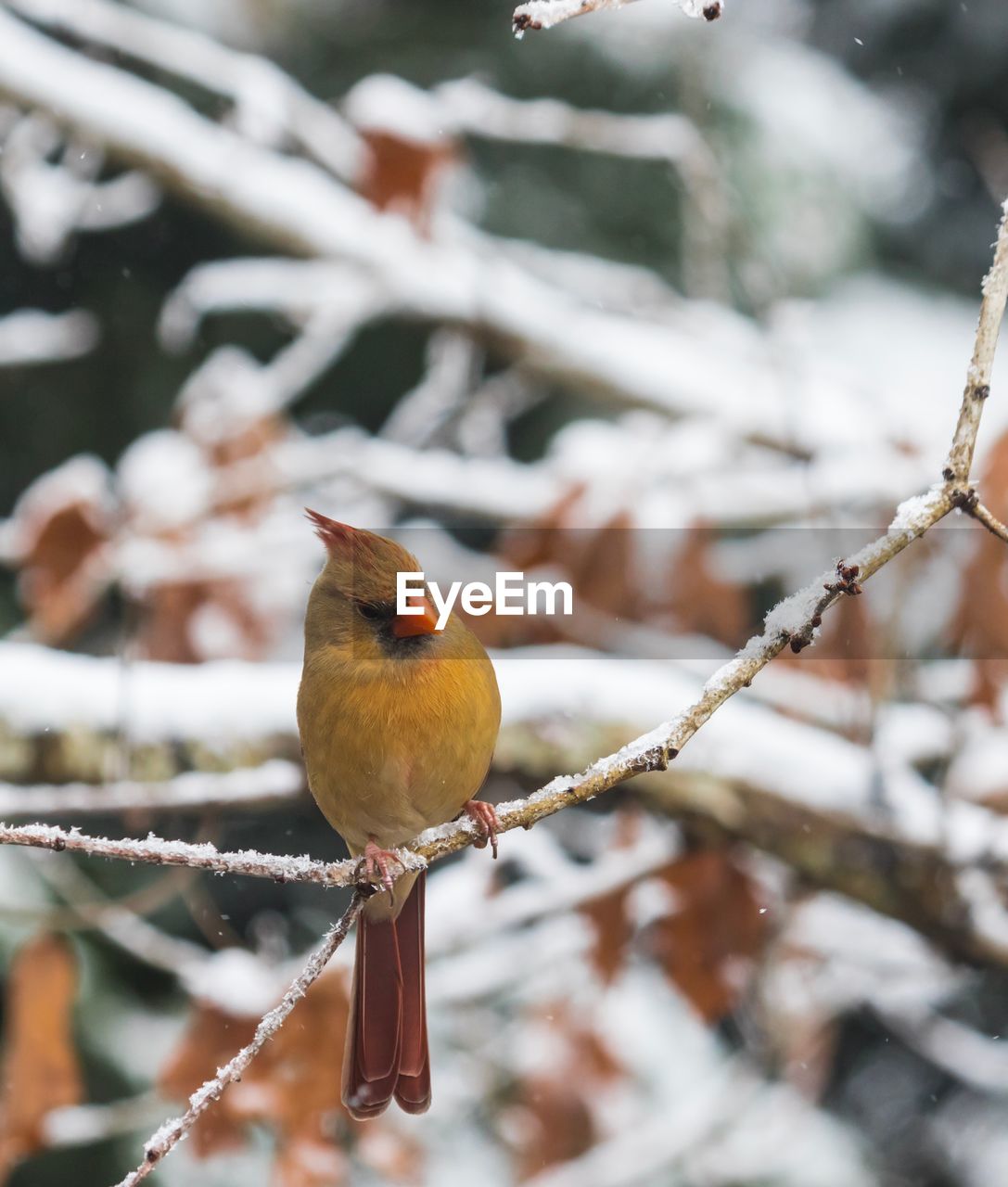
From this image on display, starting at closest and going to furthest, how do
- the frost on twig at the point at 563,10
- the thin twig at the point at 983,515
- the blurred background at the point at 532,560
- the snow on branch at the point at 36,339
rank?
1. the frost on twig at the point at 563,10
2. the thin twig at the point at 983,515
3. the blurred background at the point at 532,560
4. the snow on branch at the point at 36,339

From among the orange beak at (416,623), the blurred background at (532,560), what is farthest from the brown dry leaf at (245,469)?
the orange beak at (416,623)

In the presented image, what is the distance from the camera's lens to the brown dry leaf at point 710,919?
6.45ft

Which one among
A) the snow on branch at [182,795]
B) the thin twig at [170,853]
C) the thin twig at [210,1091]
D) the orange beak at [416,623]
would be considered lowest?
the snow on branch at [182,795]

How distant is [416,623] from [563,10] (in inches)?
14.5

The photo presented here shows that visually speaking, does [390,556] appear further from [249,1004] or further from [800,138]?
[800,138]

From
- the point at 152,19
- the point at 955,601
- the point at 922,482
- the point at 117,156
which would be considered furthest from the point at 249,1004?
the point at 152,19

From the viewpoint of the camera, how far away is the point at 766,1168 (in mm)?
3408

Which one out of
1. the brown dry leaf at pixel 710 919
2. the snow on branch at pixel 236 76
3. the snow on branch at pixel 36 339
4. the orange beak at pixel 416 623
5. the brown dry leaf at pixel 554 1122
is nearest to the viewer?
the orange beak at pixel 416 623

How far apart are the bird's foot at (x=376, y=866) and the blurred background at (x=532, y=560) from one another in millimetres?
356

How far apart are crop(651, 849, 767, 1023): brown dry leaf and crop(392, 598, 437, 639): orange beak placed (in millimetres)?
1224

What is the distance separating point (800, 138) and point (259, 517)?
2793 millimetres

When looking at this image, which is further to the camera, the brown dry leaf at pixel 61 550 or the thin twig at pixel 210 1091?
the brown dry leaf at pixel 61 550

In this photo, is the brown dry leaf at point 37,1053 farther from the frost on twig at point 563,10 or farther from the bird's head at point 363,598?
the frost on twig at point 563,10

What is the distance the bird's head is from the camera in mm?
824
